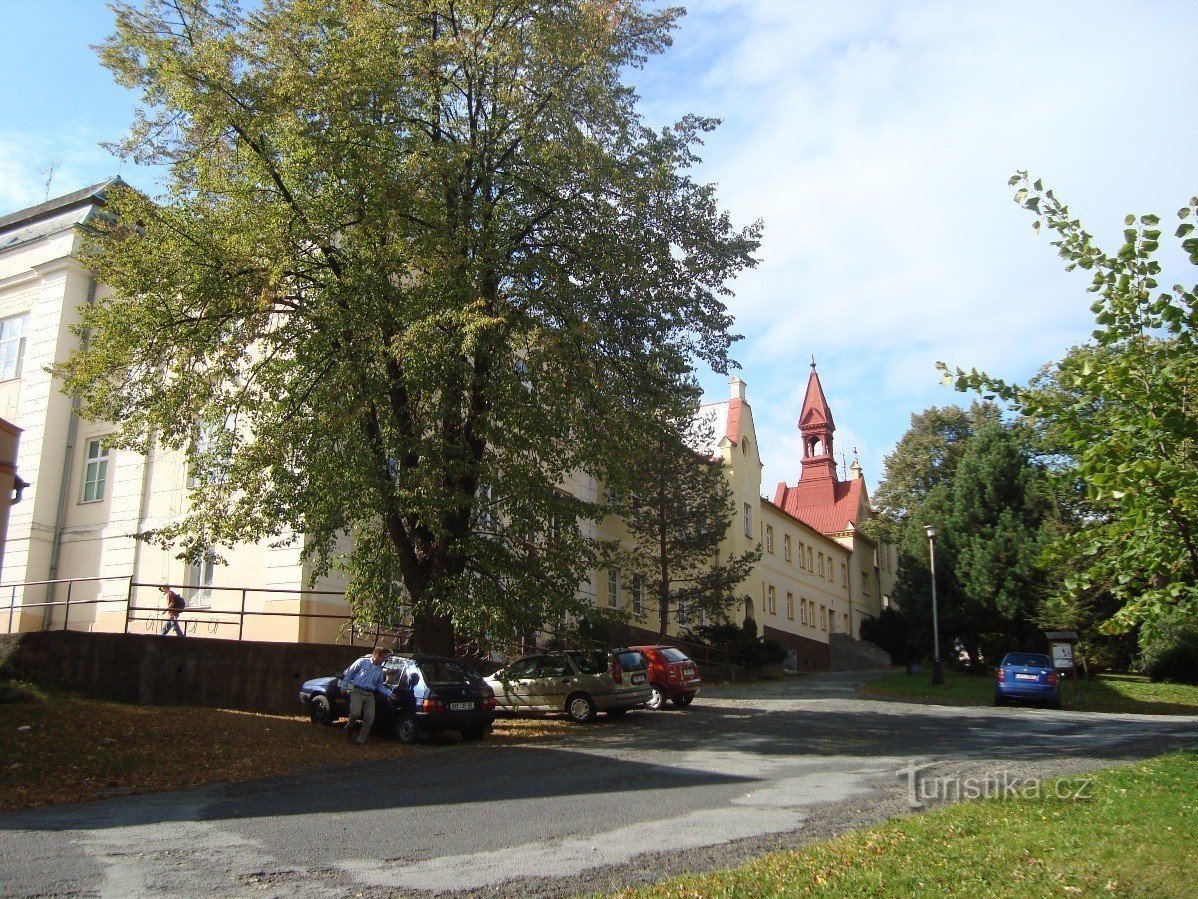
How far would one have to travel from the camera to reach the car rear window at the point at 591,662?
20.6 metres

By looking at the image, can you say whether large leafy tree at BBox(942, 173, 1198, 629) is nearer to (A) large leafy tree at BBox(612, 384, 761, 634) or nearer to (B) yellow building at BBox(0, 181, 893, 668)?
(B) yellow building at BBox(0, 181, 893, 668)

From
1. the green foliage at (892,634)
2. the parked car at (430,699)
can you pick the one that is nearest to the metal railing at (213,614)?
the parked car at (430,699)

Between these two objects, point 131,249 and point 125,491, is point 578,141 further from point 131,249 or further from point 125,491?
point 125,491

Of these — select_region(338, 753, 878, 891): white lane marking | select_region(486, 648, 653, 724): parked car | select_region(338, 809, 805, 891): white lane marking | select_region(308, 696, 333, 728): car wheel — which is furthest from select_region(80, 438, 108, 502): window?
select_region(338, 809, 805, 891): white lane marking

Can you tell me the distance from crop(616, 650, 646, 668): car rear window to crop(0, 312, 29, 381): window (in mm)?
21176

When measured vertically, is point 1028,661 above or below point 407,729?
above

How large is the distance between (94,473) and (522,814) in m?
24.2

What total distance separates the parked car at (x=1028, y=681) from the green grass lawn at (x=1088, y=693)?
83cm

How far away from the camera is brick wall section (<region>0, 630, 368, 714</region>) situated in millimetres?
18969

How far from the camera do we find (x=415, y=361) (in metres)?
16.4

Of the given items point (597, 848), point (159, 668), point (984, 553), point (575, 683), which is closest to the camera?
point (597, 848)

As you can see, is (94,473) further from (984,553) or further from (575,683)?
(984,553)

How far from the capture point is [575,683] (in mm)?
20578

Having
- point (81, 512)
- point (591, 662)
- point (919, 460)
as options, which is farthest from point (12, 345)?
point (919, 460)
